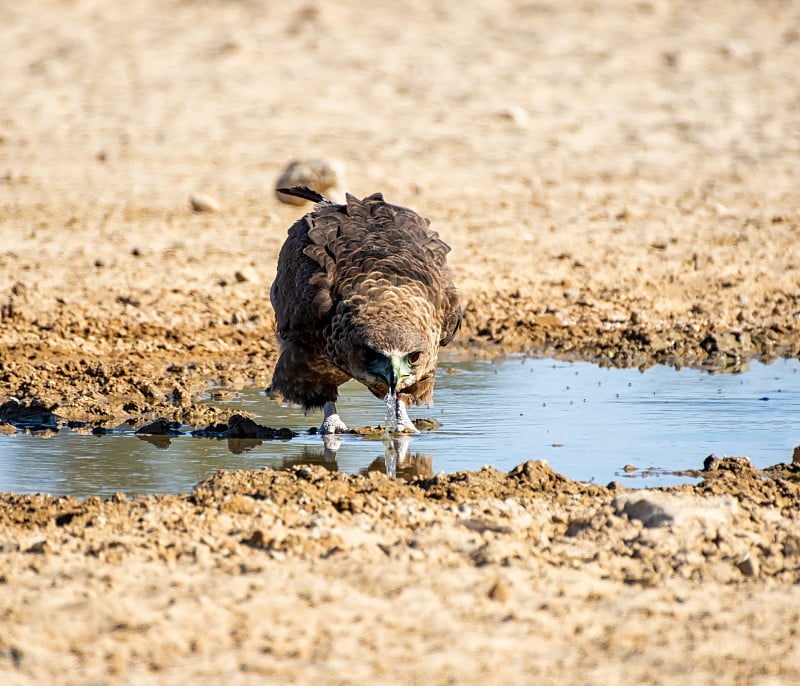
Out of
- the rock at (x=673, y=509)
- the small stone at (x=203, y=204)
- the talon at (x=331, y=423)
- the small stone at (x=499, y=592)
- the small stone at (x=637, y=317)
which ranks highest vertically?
the small stone at (x=203, y=204)

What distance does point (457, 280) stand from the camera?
1309 centimetres

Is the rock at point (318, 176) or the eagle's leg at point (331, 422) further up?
the rock at point (318, 176)

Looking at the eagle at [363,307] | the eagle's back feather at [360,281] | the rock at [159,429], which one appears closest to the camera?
the eagle at [363,307]

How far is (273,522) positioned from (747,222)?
1124 cm

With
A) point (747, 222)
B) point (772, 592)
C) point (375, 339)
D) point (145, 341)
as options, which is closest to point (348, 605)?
point (772, 592)

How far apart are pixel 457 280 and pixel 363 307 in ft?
17.3

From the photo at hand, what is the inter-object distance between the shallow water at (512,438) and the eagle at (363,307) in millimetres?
345

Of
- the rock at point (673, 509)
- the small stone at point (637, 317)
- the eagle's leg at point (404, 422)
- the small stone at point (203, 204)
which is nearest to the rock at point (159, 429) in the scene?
the eagle's leg at point (404, 422)

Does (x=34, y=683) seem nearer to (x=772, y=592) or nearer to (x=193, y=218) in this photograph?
(x=772, y=592)

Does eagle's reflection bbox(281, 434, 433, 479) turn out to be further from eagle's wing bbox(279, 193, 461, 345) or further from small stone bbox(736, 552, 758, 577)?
small stone bbox(736, 552, 758, 577)

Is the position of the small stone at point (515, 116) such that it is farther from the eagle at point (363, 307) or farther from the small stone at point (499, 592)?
the small stone at point (499, 592)

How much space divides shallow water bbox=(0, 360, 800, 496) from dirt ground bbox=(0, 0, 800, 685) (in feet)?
1.75

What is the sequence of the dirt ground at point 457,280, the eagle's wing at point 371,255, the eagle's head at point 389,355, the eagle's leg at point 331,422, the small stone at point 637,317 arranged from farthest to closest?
the small stone at point 637,317 → the eagle's leg at point 331,422 → the eagle's wing at point 371,255 → the eagle's head at point 389,355 → the dirt ground at point 457,280

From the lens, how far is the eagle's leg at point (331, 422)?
871 cm
